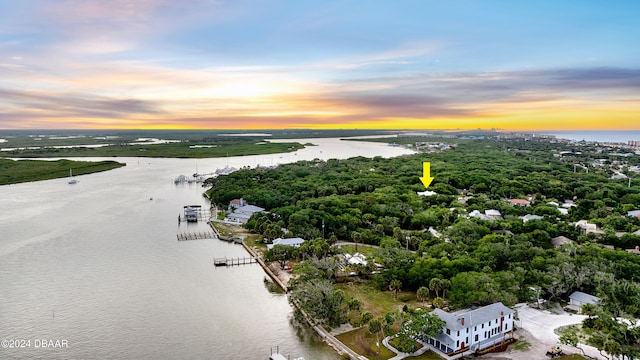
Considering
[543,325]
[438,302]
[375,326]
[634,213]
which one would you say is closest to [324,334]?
[375,326]

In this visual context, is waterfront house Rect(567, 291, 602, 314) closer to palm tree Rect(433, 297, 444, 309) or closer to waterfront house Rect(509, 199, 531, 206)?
palm tree Rect(433, 297, 444, 309)

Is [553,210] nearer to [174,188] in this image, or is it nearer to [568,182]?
[568,182]

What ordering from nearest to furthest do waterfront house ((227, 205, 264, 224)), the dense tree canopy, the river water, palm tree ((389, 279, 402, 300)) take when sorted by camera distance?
1. the river water
2. the dense tree canopy
3. palm tree ((389, 279, 402, 300))
4. waterfront house ((227, 205, 264, 224))

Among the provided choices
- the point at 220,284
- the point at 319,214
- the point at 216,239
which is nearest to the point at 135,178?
the point at 216,239

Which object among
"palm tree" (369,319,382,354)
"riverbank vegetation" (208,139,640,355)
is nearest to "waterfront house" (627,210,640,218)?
"riverbank vegetation" (208,139,640,355)

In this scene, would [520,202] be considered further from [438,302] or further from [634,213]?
[438,302]

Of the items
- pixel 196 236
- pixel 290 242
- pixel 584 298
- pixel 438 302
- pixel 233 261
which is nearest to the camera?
pixel 438 302
